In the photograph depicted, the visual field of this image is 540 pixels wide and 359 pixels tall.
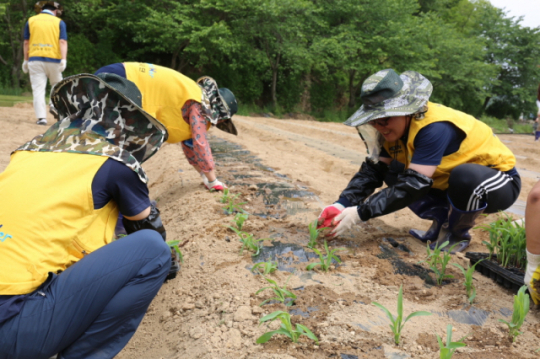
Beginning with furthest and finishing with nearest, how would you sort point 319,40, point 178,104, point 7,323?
point 319,40 → point 178,104 → point 7,323

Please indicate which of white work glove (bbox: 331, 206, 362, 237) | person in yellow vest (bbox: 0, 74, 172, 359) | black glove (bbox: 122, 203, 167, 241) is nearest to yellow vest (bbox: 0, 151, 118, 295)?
person in yellow vest (bbox: 0, 74, 172, 359)

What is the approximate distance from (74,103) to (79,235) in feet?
1.89

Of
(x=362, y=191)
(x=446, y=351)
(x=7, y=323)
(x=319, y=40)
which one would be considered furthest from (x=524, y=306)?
(x=319, y=40)

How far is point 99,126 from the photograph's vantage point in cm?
170

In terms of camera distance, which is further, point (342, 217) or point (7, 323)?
point (342, 217)

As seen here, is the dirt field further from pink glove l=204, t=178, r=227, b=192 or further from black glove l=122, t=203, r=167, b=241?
black glove l=122, t=203, r=167, b=241

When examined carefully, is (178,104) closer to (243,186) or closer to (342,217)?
(243,186)

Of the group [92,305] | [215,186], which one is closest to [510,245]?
[92,305]

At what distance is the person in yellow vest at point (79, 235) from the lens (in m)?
1.39

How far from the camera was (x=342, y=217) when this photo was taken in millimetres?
2559

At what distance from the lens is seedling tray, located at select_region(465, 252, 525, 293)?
2086 millimetres

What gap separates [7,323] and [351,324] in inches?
51.2

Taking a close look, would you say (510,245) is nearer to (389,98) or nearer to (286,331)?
(389,98)

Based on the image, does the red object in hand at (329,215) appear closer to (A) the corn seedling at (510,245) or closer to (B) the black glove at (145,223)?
(A) the corn seedling at (510,245)
